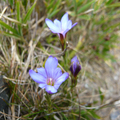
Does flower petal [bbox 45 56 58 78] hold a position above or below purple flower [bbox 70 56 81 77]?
above

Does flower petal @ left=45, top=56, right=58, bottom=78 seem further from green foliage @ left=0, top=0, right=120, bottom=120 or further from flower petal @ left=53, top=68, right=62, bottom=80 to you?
green foliage @ left=0, top=0, right=120, bottom=120

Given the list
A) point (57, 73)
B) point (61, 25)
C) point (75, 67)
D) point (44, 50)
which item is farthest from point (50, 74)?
point (44, 50)

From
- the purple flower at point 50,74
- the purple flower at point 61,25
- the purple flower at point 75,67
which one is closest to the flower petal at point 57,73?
the purple flower at point 50,74

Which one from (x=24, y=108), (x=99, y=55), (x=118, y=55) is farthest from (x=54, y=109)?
(x=118, y=55)

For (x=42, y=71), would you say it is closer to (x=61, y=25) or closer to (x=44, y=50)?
(x=61, y=25)

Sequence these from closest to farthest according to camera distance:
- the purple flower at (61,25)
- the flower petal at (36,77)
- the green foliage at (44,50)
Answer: the flower petal at (36,77) → the purple flower at (61,25) → the green foliage at (44,50)

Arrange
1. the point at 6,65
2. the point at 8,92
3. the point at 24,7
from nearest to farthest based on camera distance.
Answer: the point at 8,92 < the point at 6,65 < the point at 24,7

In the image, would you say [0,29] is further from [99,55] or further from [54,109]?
[99,55]

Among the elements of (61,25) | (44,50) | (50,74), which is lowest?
(50,74)

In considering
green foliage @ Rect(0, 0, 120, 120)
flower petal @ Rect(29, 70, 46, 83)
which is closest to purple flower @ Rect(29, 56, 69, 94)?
flower petal @ Rect(29, 70, 46, 83)

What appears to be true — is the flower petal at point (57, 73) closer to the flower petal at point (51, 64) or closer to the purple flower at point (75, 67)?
the flower petal at point (51, 64)

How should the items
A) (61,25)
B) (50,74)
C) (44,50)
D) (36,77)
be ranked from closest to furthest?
(36,77) → (50,74) → (61,25) → (44,50)
